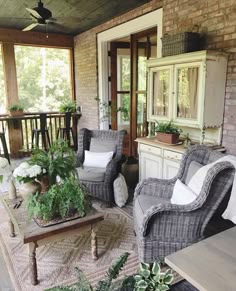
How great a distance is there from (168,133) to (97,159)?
1038 millimetres

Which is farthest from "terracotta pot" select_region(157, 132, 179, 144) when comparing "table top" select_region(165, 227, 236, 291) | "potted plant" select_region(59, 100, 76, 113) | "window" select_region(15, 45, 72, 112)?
"window" select_region(15, 45, 72, 112)

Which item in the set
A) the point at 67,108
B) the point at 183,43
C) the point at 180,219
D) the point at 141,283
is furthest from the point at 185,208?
the point at 67,108

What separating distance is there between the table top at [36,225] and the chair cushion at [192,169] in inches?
34.8

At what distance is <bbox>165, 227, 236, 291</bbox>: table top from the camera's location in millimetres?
1238

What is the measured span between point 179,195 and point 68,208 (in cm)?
95

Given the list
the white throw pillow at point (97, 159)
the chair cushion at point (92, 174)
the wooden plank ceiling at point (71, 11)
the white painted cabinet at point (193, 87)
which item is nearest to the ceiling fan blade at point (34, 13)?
the wooden plank ceiling at point (71, 11)

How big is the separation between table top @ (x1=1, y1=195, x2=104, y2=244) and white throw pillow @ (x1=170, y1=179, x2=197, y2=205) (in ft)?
2.20

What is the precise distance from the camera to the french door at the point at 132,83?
14.1 feet

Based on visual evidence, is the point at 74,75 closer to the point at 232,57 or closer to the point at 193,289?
the point at 232,57

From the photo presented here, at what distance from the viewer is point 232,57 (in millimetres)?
2779

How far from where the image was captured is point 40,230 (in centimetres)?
200

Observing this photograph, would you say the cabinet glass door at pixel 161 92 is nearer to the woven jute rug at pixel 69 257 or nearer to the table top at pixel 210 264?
the woven jute rug at pixel 69 257

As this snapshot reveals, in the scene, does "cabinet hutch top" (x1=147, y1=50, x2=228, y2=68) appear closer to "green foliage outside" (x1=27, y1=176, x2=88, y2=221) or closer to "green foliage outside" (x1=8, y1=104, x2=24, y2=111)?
"green foliage outside" (x1=27, y1=176, x2=88, y2=221)

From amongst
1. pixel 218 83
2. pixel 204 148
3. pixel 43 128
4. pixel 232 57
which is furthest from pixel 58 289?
pixel 43 128
